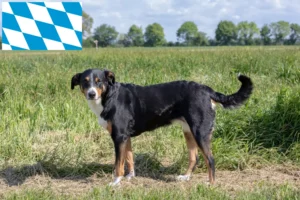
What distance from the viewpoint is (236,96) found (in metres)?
4.94

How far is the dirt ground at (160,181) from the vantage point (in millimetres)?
4684

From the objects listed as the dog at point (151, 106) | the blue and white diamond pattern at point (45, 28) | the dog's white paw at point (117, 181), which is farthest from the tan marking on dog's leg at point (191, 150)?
the blue and white diamond pattern at point (45, 28)

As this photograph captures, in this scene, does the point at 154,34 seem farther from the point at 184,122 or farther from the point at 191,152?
the point at 184,122

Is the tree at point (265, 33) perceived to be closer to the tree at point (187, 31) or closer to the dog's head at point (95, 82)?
the tree at point (187, 31)

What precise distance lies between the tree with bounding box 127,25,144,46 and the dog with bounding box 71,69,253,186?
7259cm

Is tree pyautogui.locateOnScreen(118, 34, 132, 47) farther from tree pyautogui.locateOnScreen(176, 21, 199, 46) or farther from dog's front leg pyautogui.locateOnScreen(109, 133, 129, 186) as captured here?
dog's front leg pyautogui.locateOnScreen(109, 133, 129, 186)

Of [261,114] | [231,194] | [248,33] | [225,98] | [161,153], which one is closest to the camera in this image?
[231,194]

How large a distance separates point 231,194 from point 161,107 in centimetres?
132

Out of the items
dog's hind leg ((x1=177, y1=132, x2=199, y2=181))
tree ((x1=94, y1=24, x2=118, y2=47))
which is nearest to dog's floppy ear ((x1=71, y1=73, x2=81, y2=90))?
dog's hind leg ((x1=177, y1=132, x2=199, y2=181))

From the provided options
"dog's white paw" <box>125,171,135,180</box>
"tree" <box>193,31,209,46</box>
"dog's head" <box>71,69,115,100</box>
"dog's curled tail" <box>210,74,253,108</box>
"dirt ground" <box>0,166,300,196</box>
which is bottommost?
"dirt ground" <box>0,166,300,196</box>

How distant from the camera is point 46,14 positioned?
640cm

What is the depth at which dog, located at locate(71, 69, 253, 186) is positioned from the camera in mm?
4789

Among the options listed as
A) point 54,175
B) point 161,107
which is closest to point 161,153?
point 161,107

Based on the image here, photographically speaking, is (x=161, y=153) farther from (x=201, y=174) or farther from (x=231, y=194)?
(x=231, y=194)
